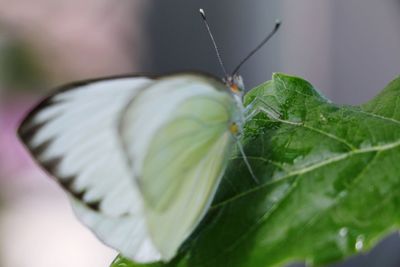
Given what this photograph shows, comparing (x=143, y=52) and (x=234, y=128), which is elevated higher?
(x=234, y=128)

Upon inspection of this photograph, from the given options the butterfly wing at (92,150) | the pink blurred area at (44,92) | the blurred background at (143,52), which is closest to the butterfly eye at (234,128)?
the butterfly wing at (92,150)

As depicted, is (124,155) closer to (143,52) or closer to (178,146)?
(178,146)

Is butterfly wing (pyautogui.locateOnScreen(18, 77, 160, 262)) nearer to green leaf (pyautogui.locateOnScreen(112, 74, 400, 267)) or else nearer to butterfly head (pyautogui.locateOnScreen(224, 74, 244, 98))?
green leaf (pyautogui.locateOnScreen(112, 74, 400, 267))

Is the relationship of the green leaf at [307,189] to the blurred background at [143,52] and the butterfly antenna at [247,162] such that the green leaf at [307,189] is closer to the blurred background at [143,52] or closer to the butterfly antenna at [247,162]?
the butterfly antenna at [247,162]

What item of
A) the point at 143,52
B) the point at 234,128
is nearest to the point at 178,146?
the point at 234,128

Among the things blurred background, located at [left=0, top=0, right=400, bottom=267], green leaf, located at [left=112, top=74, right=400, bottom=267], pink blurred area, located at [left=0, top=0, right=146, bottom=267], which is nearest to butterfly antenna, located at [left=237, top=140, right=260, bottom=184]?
green leaf, located at [left=112, top=74, right=400, bottom=267]
